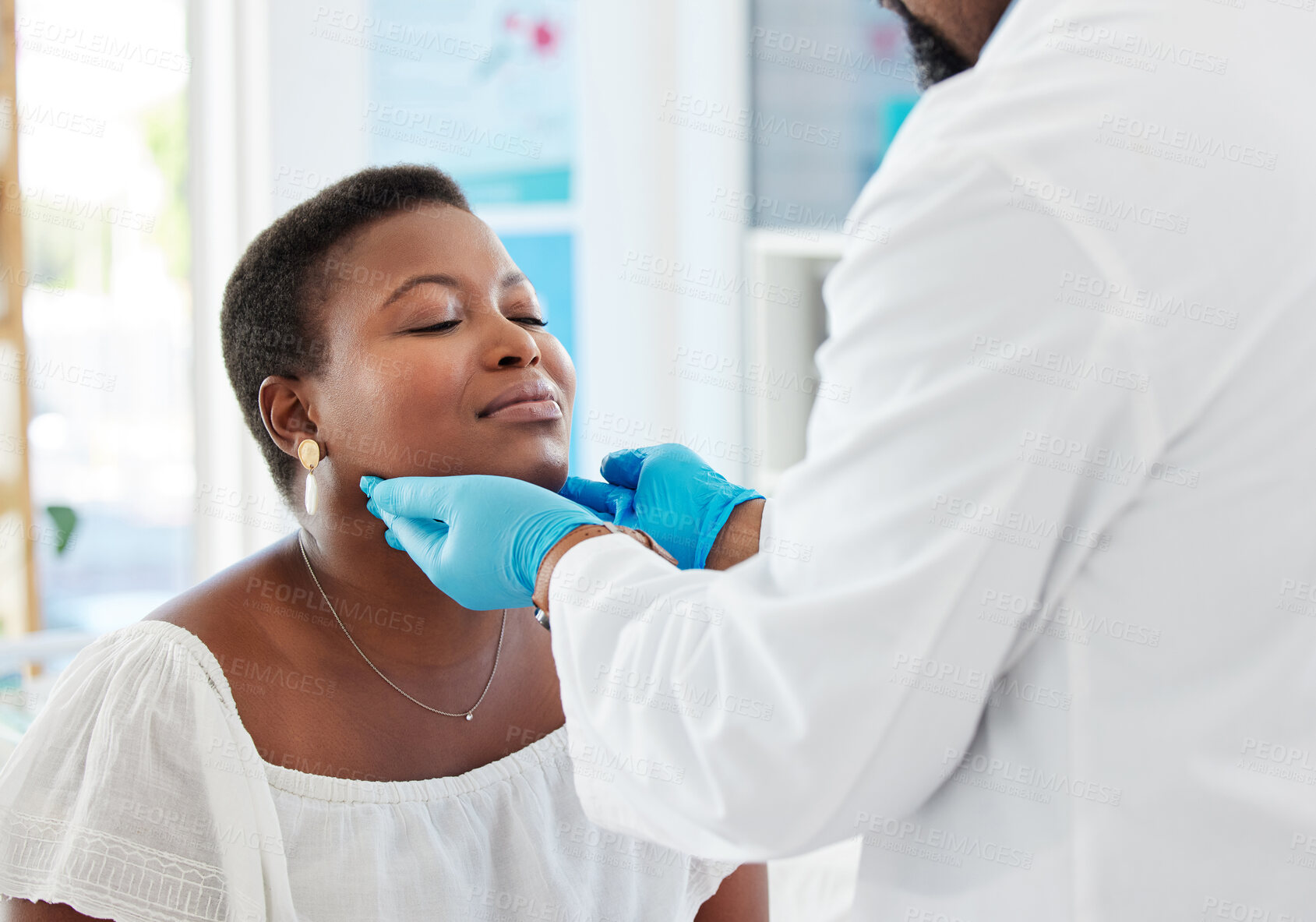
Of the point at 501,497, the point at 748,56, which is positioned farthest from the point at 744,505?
the point at 748,56

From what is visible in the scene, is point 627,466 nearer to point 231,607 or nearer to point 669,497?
point 669,497

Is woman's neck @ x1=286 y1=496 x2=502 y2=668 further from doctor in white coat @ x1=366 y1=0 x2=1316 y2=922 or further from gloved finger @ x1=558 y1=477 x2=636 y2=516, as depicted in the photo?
doctor in white coat @ x1=366 y1=0 x2=1316 y2=922

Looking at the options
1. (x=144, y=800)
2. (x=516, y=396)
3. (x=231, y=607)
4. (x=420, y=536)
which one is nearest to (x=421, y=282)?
(x=516, y=396)

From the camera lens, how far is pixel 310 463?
4.02 ft

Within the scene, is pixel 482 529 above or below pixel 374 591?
above

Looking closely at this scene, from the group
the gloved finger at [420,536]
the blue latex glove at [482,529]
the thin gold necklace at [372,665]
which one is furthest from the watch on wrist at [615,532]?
the thin gold necklace at [372,665]

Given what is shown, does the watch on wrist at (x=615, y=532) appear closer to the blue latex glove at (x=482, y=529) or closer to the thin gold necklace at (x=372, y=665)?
the blue latex glove at (x=482, y=529)

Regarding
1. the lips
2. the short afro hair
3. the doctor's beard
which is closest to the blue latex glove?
the lips

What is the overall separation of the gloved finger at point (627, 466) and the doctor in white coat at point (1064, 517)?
608 millimetres

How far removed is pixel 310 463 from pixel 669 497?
389 millimetres

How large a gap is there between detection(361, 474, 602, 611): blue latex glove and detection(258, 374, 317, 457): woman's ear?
164 mm

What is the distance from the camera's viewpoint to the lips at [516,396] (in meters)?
1.20

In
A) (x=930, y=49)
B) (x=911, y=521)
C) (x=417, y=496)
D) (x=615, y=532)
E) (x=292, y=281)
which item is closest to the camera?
(x=911, y=521)

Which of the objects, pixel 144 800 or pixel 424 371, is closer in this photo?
pixel 144 800
